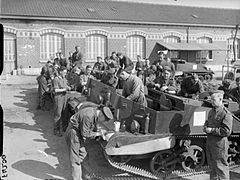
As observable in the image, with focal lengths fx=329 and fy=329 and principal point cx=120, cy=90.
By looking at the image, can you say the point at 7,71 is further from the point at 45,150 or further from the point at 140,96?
the point at 140,96

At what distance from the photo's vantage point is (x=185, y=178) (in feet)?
21.1

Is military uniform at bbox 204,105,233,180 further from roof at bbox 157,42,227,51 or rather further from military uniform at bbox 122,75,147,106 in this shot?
roof at bbox 157,42,227,51

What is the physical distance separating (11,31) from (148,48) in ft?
32.7

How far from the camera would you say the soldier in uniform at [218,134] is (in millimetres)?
5301

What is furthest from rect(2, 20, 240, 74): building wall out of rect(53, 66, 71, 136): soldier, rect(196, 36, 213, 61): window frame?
rect(53, 66, 71, 136): soldier

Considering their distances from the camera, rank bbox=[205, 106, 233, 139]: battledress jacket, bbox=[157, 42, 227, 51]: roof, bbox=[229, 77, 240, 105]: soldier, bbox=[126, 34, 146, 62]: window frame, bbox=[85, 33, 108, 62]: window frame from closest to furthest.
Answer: bbox=[205, 106, 233, 139]: battledress jacket < bbox=[229, 77, 240, 105]: soldier < bbox=[157, 42, 227, 51]: roof < bbox=[85, 33, 108, 62]: window frame < bbox=[126, 34, 146, 62]: window frame

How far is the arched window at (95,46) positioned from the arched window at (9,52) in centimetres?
502

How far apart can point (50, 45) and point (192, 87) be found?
52.5 ft

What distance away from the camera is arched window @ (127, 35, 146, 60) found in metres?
24.6

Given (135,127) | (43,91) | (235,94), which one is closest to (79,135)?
(135,127)

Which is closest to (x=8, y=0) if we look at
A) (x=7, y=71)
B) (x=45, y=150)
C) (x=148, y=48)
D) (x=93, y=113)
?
(x=7, y=71)

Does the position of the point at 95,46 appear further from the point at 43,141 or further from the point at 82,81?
the point at 43,141

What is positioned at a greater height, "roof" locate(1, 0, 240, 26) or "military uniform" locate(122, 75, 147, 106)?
"roof" locate(1, 0, 240, 26)

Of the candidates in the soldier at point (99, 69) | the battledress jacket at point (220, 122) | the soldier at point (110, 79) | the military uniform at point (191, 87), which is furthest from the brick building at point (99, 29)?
the battledress jacket at point (220, 122)
